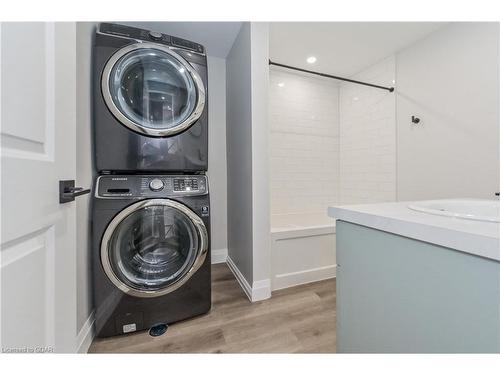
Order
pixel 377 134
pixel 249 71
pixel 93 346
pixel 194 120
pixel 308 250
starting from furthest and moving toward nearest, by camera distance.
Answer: pixel 377 134 < pixel 308 250 < pixel 249 71 < pixel 194 120 < pixel 93 346

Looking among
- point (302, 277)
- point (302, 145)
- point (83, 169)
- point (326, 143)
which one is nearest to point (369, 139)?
point (326, 143)

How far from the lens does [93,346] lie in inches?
44.3

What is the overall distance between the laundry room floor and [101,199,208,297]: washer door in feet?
0.85

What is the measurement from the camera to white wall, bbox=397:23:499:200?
5.17 ft

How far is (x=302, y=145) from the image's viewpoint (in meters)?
2.82

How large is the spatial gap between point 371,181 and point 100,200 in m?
2.72

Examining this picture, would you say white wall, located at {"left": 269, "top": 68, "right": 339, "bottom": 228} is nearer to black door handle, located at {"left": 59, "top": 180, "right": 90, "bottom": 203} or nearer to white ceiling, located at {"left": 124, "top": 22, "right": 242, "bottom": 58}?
white ceiling, located at {"left": 124, "top": 22, "right": 242, "bottom": 58}

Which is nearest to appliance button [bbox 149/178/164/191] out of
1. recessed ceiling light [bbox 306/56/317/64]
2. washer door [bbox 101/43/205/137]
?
washer door [bbox 101/43/205/137]

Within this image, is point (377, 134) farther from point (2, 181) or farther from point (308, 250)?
point (2, 181)

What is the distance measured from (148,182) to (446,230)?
1.31 metres

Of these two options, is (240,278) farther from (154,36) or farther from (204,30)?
(204,30)

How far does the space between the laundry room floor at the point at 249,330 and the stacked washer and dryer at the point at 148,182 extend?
0.08 meters

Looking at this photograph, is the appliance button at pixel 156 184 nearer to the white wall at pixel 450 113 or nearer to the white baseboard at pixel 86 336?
the white baseboard at pixel 86 336
